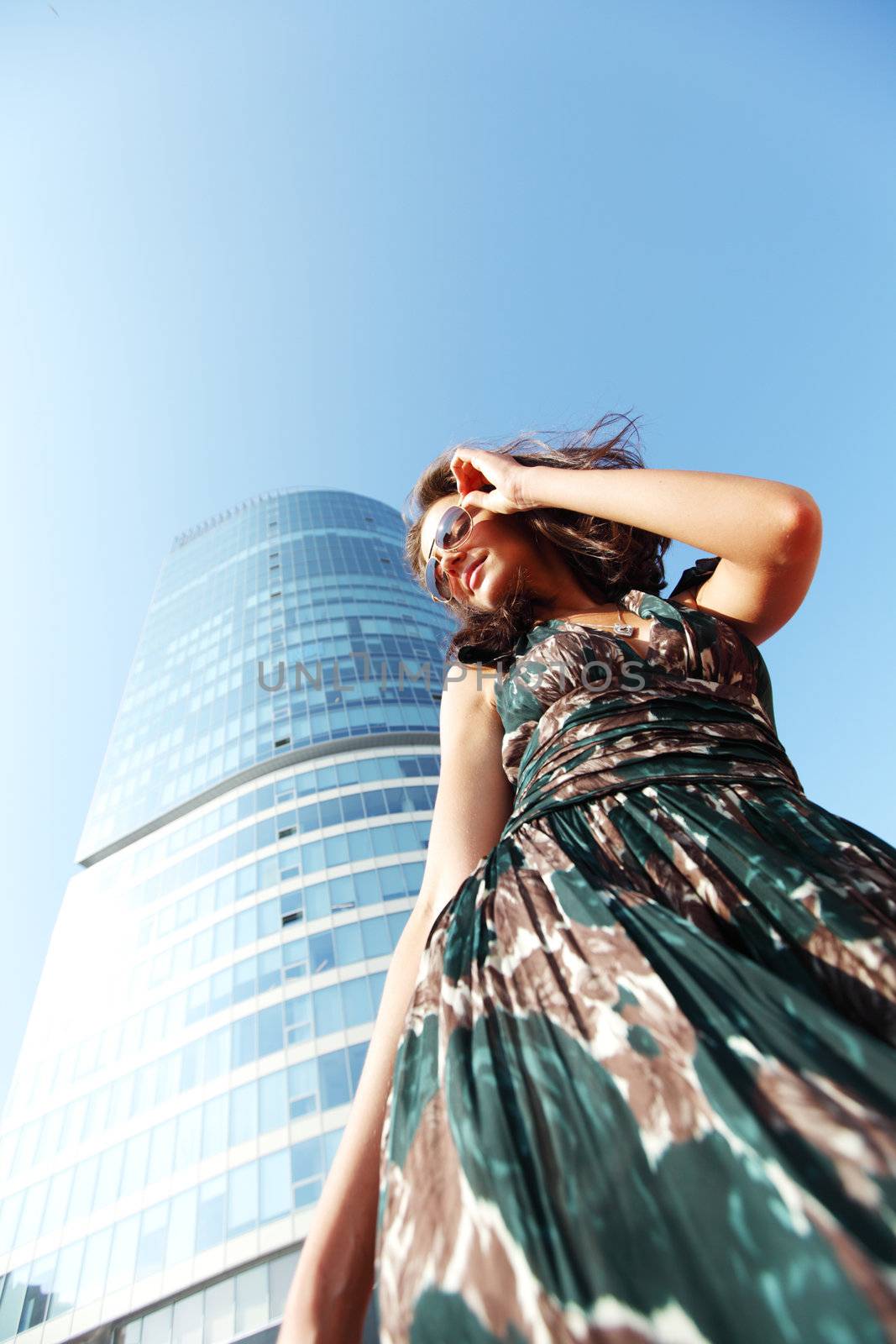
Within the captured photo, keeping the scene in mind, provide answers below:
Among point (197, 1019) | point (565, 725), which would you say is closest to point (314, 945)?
point (197, 1019)

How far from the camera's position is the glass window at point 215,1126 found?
70.5 ft

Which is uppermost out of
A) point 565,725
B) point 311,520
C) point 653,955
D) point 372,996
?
point 311,520

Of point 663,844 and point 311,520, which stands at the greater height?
point 311,520

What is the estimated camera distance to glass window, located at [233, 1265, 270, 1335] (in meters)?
17.8

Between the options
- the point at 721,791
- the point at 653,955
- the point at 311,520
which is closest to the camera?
the point at 653,955

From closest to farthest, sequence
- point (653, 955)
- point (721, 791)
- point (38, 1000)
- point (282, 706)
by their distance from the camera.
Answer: point (653, 955) → point (721, 791) → point (38, 1000) → point (282, 706)

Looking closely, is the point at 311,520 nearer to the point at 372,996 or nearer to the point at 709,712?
the point at 372,996

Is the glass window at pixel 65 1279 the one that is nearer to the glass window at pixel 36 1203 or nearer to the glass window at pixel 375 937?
the glass window at pixel 36 1203

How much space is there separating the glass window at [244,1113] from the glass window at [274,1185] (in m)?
1.09

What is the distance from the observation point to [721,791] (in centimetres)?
139

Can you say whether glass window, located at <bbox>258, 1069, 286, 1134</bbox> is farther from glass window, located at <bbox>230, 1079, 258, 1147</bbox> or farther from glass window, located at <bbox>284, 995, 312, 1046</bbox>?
glass window, located at <bbox>284, 995, 312, 1046</bbox>

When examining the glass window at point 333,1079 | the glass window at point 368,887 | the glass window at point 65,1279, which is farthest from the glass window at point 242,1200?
the glass window at point 368,887

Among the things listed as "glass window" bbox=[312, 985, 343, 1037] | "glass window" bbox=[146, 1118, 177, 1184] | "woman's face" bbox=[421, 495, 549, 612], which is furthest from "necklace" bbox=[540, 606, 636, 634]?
"glass window" bbox=[146, 1118, 177, 1184]

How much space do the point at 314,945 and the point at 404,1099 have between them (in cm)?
2710
